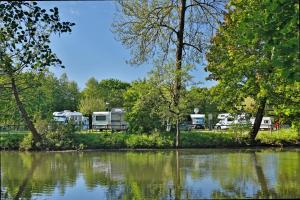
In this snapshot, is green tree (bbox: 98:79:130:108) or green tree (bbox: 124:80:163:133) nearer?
green tree (bbox: 124:80:163:133)

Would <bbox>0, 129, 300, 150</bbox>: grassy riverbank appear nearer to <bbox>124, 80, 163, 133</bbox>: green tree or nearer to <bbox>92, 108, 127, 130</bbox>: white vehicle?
<bbox>124, 80, 163, 133</bbox>: green tree

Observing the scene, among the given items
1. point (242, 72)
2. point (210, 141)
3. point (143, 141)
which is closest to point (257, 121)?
point (210, 141)

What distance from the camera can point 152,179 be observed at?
1705 centimetres

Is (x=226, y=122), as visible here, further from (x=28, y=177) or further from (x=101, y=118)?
(x=28, y=177)

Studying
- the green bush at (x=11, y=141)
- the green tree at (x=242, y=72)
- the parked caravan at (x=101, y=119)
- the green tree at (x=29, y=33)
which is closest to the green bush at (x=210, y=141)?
the green tree at (x=242, y=72)

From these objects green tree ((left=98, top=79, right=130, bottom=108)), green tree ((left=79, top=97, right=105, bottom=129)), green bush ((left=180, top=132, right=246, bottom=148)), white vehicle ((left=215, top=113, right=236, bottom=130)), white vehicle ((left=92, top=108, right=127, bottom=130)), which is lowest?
green bush ((left=180, top=132, right=246, bottom=148))

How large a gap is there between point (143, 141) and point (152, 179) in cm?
1662

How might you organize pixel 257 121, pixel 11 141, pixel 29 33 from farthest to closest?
pixel 257 121, pixel 11 141, pixel 29 33

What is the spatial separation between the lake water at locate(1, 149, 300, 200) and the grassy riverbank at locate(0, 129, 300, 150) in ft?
29.0

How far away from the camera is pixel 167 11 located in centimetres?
3644

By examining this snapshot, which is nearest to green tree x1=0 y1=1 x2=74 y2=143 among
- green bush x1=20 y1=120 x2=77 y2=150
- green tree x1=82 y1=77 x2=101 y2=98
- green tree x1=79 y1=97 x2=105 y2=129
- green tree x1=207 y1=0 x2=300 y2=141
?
green tree x1=207 y1=0 x2=300 y2=141

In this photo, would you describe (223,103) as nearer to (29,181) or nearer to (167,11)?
(167,11)

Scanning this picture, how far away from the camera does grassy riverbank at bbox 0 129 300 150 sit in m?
33.3

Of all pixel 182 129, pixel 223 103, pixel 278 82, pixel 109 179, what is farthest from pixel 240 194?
pixel 182 129
